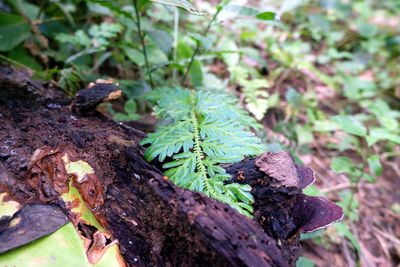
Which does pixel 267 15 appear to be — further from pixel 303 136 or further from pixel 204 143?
pixel 303 136

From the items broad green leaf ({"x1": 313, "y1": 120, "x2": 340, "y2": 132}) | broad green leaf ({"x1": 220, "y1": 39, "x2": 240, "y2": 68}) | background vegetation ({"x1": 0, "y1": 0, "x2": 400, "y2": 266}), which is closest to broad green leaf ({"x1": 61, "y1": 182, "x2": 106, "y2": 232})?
background vegetation ({"x1": 0, "y1": 0, "x2": 400, "y2": 266})

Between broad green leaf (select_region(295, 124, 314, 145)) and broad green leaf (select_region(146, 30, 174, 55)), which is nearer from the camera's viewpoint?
broad green leaf (select_region(146, 30, 174, 55))

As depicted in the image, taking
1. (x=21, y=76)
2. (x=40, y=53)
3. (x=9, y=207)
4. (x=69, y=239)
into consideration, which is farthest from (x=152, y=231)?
(x=40, y=53)

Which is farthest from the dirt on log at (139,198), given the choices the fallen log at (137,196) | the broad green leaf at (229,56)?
the broad green leaf at (229,56)

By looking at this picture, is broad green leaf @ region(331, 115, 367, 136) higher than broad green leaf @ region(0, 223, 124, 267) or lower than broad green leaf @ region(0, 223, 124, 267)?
lower

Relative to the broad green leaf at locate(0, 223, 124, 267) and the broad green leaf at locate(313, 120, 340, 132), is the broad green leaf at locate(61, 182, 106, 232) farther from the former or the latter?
the broad green leaf at locate(313, 120, 340, 132)

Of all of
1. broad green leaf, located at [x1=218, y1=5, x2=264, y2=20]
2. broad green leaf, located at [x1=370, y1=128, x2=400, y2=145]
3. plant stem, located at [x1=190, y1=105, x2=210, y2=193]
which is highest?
broad green leaf, located at [x1=218, y1=5, x2=264, y2=20]

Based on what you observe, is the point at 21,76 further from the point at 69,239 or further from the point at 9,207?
the point at 69,239
